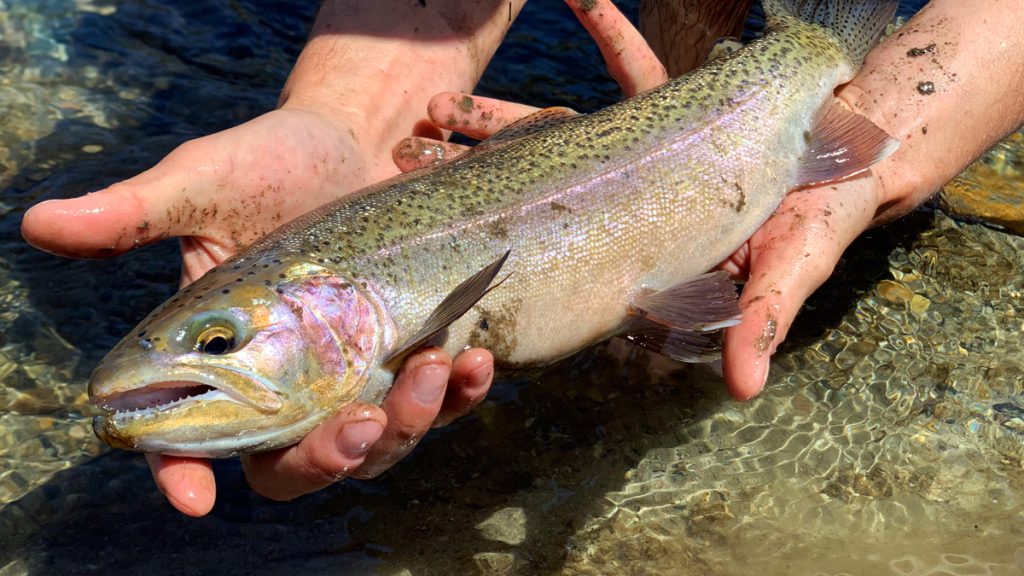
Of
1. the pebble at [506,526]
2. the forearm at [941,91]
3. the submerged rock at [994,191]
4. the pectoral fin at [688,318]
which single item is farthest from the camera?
→ the submerged rock at [994,191]

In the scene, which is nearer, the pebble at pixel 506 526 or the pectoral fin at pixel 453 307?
the pectoral fin at pixel 453 307

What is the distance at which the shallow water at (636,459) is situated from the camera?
13.7ft

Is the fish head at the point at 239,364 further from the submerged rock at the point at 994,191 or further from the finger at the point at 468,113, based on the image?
the submerged rock at the point at 994,191

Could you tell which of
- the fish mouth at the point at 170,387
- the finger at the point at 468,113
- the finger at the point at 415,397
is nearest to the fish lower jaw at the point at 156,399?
the fish mouth at the point at 170,387

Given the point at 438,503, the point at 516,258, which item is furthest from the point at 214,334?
the point at 438,503

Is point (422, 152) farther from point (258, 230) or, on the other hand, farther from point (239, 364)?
point (239, 364)

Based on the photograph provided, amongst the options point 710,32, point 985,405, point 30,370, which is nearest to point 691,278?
point 985,405

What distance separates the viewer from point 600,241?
388 centimetres

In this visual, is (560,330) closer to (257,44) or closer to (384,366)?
(384,366)

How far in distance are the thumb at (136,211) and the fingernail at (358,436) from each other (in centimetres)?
114

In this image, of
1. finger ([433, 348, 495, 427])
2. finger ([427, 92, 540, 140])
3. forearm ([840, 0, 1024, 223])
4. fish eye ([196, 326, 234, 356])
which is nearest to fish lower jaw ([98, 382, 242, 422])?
fish eye ([196, 326, 234, 356])

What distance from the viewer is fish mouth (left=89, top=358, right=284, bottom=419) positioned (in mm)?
3062

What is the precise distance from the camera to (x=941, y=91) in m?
4.88

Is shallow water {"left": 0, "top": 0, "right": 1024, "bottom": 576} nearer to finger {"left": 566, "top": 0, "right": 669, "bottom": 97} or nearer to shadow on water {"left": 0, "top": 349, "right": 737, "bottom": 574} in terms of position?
shadow on water {"left": 0, "top": 349, "right": 737, "bottom": 574}
